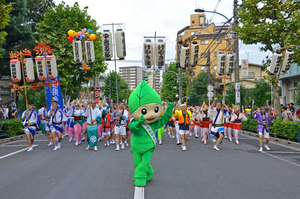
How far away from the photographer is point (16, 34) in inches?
875

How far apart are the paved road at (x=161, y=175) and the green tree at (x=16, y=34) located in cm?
1567

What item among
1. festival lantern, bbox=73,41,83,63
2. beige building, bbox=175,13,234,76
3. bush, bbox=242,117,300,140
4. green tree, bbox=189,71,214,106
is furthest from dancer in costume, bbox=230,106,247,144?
beige building, bbox=175,13,234,76

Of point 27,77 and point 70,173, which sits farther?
point 27,77

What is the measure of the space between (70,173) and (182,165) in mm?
2951

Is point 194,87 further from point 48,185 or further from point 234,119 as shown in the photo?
point 48,185

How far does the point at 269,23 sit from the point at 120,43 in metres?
7.14

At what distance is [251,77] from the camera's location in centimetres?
4009

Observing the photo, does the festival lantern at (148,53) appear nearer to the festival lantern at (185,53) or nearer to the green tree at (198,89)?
the festival lantern at (185,53)

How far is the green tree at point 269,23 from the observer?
1173 cm

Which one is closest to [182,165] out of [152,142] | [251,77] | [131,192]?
[152,142]

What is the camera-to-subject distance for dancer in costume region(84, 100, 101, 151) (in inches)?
387

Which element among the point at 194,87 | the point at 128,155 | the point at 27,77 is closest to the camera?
the point at 128,155

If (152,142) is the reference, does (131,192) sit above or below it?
below

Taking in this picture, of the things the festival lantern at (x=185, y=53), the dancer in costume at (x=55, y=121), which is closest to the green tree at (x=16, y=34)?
the dancer in costume at (x=55, y=121)
